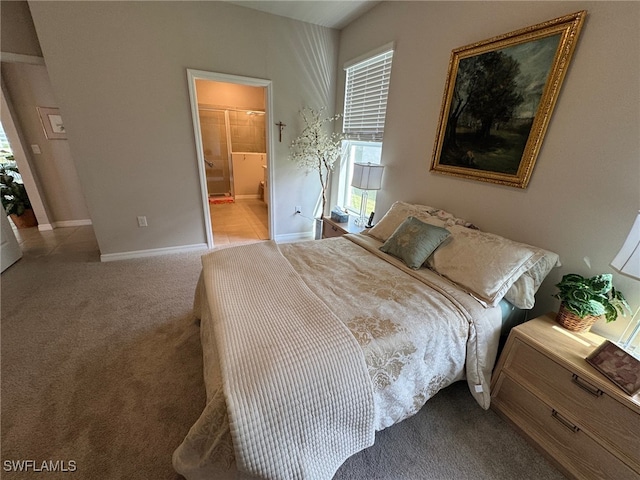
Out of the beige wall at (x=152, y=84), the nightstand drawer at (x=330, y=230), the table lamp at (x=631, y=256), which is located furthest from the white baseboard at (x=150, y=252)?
the table lamp at (x=631, y=256)

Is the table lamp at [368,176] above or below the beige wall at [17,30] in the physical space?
below

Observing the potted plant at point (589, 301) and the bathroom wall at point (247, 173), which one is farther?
the bathroom wall at point (247, 173)

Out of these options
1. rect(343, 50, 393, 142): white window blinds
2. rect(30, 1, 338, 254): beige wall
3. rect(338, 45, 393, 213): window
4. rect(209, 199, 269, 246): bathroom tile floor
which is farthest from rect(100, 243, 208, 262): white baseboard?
rect(343, 50, 393, 142): white window blinds

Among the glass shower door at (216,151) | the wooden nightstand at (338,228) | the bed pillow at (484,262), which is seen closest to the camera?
the bed pillow at (484,262)

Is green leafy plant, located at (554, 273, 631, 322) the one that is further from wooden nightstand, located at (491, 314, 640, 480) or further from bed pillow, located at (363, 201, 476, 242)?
bed pillow, located at (363, 201, 476, 242)

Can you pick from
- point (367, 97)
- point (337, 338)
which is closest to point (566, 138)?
point (337, 338)

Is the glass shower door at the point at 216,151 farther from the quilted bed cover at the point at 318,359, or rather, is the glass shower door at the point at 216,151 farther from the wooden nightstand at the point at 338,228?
the quilted bed cover at the point at 318,359

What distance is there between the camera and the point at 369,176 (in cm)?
255

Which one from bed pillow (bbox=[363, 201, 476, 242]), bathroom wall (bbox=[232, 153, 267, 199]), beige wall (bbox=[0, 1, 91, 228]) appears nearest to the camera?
bed pillow (bbox=[363, 201, 476, 242])

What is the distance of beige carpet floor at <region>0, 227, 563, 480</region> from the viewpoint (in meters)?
1.18

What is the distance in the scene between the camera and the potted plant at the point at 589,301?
1.22 m

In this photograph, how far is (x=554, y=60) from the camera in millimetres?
1402

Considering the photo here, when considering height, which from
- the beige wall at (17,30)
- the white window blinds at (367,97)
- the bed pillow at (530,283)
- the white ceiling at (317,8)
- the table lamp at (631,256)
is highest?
the white ceiling at (317,8)

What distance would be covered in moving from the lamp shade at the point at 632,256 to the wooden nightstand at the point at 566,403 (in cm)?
42
